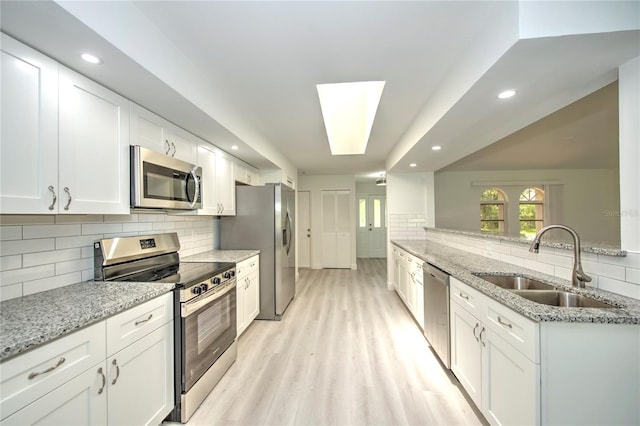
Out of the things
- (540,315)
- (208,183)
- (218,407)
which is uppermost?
(208,183)

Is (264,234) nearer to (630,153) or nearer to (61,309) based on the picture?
(61,309)

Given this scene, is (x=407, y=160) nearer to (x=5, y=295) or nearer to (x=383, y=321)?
(x=383, y=321)

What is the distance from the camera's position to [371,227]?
25.8 feet

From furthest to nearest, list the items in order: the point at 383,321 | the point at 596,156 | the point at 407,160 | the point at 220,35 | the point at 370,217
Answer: the point at 370,217, the point at 596,156, the point at 407,160, the point at 383,321, the point at 220,35

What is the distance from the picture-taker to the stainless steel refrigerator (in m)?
3.24

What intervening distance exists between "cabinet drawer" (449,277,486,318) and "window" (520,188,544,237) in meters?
6.07

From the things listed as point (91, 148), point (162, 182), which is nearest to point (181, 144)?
point (162, 182)

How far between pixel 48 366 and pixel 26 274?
0.73 m

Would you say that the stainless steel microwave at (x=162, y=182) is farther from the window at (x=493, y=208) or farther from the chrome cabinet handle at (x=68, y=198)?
the window at (x=493, y=208)

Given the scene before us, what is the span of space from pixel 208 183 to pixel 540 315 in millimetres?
2718

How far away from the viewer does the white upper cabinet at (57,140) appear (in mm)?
1093

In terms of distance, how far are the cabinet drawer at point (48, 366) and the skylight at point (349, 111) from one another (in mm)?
2140

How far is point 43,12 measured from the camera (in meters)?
0.98

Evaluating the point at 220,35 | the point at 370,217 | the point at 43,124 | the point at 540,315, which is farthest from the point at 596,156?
the point at 43,124
